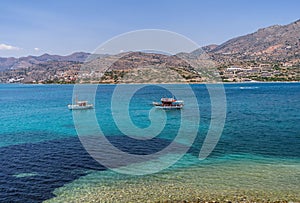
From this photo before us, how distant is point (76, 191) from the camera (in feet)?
61.9

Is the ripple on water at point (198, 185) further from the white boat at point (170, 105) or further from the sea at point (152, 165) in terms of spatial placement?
the white boat at point (170, 105)

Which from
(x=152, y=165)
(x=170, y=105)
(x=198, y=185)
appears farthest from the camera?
(x=170, y=105)

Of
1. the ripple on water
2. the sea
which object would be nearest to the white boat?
the sea

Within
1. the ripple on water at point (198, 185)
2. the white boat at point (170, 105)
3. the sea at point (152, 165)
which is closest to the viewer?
the ripple on water at point (198, 185)

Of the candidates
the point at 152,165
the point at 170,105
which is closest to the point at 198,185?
the point at 152,165

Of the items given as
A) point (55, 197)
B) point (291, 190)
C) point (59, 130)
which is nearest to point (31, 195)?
point (55, 197)

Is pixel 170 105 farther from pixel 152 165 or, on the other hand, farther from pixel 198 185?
pixel 198 185

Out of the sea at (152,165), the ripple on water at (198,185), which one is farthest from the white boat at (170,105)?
the ripple on water at (198,185)

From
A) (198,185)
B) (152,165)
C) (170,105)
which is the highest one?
(170,105)

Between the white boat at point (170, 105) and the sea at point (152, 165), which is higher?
the white boat at point (170, 105)

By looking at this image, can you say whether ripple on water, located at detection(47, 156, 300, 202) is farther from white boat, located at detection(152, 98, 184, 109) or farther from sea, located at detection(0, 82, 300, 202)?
white boat, located at detection(152, 98, 184, 109)

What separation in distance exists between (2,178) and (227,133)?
25.2 metres

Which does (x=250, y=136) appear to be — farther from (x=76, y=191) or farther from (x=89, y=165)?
(x=76, y=191)

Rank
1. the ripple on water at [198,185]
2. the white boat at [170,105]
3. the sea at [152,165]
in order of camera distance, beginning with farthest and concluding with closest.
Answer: the white boat at [170,105] < the sea at [152,165] < the ripple on water at [198,185]
